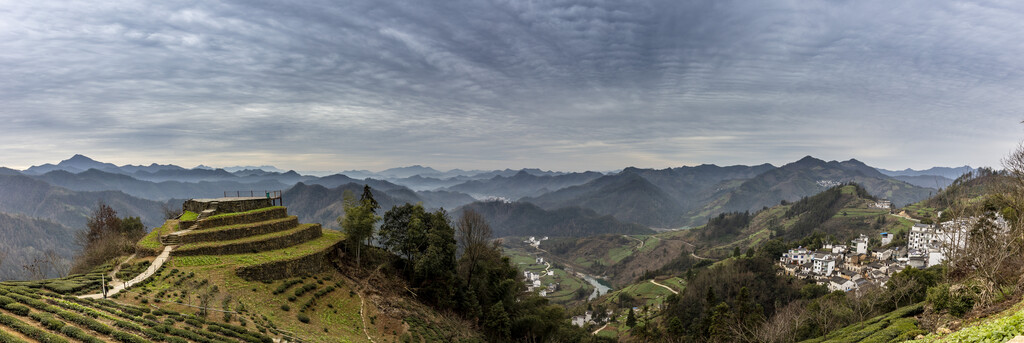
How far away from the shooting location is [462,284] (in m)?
40.0

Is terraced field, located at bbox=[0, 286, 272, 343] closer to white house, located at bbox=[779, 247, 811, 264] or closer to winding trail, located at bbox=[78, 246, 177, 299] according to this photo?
winding trail, located at bbox=[78, 246, 177, 299]

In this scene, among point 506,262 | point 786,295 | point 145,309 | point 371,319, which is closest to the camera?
point 145,309

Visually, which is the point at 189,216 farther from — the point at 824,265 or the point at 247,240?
the point at 824,265

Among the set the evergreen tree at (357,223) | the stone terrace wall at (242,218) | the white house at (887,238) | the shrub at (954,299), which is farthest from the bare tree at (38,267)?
the white house at (887,238)

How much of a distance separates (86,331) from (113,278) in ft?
45.2

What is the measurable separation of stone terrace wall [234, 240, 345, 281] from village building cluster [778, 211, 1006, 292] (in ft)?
290

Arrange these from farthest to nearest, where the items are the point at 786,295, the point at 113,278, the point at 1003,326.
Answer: the point at 786,295 < the point at 113,278 < the point at 1003,326

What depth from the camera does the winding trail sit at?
2077 cm

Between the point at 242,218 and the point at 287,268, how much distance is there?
848 centimetres

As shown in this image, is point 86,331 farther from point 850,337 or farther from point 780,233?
point 780,233

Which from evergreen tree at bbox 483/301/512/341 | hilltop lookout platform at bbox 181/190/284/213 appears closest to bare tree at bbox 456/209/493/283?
evergreen tree at bbox 483/301/512/341

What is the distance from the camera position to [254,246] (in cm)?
3058

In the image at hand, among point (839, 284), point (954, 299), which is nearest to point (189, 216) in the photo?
point (954, 299)

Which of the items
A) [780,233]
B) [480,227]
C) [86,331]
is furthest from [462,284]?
[780,233]
